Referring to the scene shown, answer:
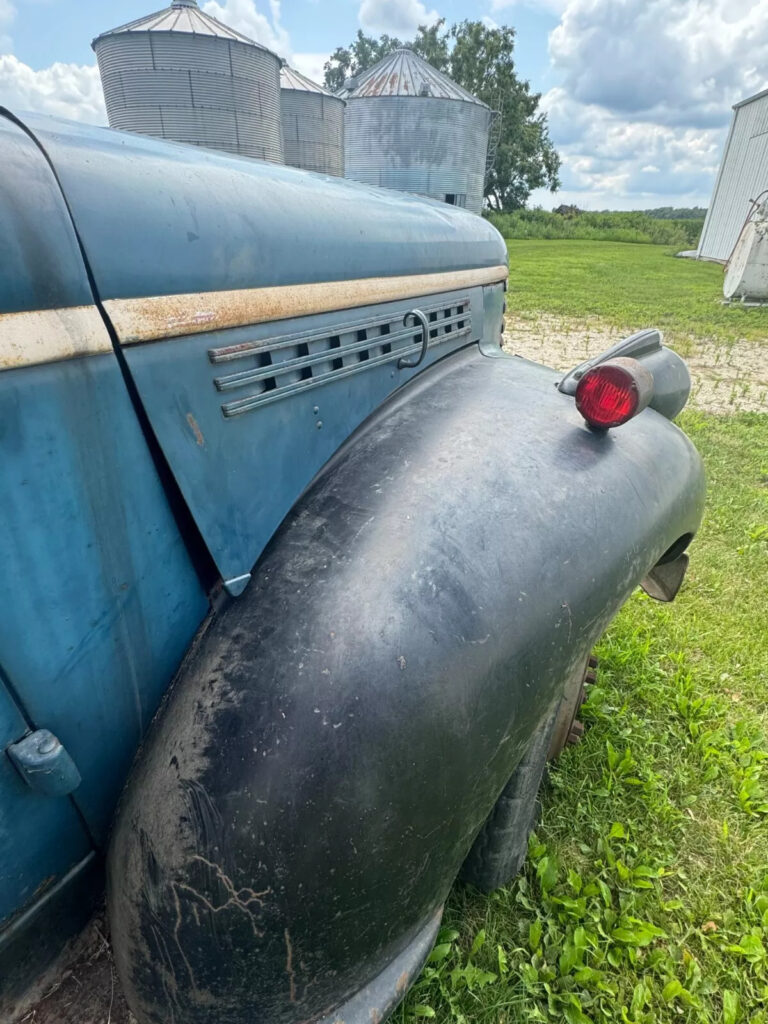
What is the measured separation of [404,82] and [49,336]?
1262 centimetres

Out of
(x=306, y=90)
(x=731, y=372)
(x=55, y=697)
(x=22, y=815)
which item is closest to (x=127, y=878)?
(x=22, y=815)

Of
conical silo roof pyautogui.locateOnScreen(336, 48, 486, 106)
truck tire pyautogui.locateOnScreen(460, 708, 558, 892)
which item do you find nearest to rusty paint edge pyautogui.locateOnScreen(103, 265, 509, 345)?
truck tire pyautogui.locateOnScreen(460, 708, 558, 892)

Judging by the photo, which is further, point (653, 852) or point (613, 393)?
point (653, 852)

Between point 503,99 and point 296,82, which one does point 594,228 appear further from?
point 296,82

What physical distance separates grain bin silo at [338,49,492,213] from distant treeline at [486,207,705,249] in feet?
62.5

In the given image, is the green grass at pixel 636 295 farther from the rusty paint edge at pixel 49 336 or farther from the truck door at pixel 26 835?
the truck door at pixel 26 835

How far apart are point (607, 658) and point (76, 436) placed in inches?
92.7

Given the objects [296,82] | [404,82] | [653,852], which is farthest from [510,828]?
[404,82]

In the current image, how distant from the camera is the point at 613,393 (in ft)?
4.69

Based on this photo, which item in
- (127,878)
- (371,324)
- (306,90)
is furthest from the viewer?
(306,90)

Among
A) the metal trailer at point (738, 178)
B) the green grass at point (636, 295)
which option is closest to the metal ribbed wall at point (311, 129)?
the green grass at point (636, 295)

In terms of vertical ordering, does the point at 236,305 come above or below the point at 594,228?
above

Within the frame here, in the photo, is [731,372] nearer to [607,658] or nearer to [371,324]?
[607,658]

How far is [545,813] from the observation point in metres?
1.99
